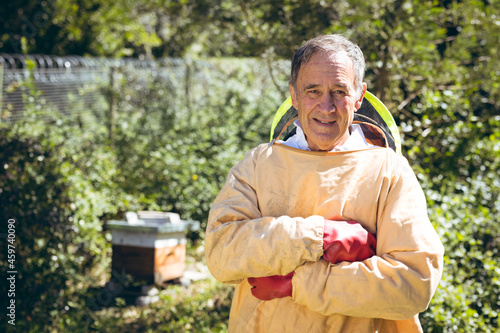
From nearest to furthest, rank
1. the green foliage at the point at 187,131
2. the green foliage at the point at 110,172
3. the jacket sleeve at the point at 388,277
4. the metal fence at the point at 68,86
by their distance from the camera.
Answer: the jacket sleeve at the point at 388,277 → the green foliage at the point at 110,172 → the green foliage at the point at 187,131 → the metal fence at the point at 68,86

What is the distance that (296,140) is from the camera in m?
2.00

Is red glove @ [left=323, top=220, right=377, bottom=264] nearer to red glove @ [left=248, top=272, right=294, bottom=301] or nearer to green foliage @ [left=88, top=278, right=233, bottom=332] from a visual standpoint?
red glove @ [left=248, top=272, right=294, bottom=301]

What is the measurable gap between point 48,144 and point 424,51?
338 centimetres

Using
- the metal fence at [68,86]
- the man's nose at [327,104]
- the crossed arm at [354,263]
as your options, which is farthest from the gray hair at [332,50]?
the metal fence at [68,86]

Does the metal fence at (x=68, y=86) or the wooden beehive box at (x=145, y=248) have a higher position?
the metal fence at (x=68, y=86)

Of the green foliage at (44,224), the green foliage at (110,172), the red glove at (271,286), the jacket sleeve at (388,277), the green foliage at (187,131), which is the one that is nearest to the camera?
the jacket sleeve at (388,277)

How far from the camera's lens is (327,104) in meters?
1.78

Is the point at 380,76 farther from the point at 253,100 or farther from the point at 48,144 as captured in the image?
the point at 253,100

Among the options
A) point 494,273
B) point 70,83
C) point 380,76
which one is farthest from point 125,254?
point 70,83

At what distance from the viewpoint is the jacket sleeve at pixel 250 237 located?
5.36 feet

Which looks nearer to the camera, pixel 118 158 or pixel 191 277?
pixel 191 277

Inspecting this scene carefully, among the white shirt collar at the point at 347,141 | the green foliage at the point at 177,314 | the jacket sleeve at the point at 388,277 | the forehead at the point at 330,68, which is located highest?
the forehead at the point at 330,68

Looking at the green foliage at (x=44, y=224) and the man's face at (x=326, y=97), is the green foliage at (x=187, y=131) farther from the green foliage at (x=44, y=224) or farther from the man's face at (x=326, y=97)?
the man's face at (x=326, y=97)

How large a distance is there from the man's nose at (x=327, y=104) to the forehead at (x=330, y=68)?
6 centimetres
